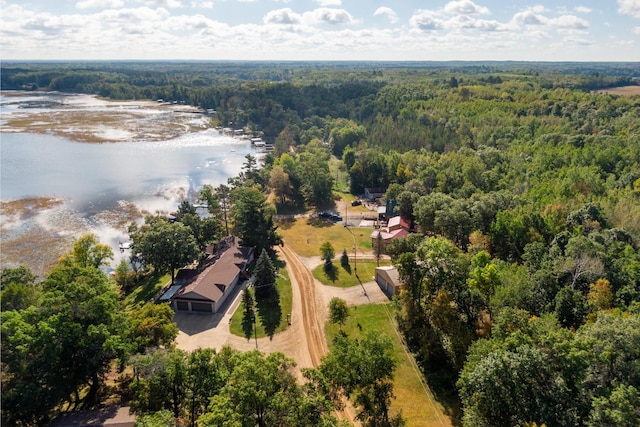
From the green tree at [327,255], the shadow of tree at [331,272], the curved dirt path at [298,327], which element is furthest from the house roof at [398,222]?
the curved dirt path at [298,327]

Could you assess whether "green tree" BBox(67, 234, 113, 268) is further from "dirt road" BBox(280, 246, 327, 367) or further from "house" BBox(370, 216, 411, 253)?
"house" BBox(370, 216, 411, 253)

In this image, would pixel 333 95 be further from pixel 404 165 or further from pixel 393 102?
pixel 404 165

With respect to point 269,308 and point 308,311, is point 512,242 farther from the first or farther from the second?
point 269,308

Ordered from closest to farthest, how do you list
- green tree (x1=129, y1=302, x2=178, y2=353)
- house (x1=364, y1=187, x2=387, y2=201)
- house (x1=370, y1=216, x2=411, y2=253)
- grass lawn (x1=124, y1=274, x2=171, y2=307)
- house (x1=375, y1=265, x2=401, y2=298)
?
green tree (x1=129, y1=302, x2=178, y2=353), house (x1=375, y1=265, x2=401, y2=298), grass lawn (x1=124, y1=274, x2=171, y2=307), house (x1=370, y1=216, x2=411, y2=253), house (x1=364, y1=187, x2=387, y2=201)

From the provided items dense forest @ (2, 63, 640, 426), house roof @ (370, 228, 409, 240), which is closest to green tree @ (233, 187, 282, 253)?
dense forest @ (2, 63, 640, 426)

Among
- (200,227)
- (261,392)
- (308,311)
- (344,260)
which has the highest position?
(261,392)

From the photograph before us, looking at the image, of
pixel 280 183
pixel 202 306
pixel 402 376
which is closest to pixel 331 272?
pixel 202 306
